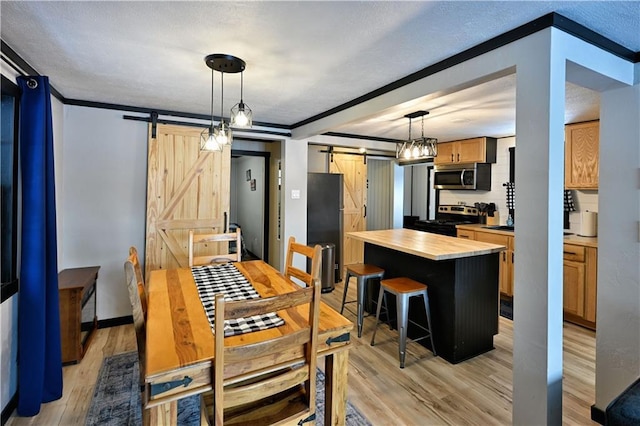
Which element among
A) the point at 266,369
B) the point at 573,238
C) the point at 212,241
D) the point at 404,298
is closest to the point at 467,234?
the point at 573,238

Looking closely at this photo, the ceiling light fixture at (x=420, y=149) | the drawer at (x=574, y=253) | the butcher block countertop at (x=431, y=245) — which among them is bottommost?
the drawer at (x=574, y=253)

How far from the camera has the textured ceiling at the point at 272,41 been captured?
1568 millimetres

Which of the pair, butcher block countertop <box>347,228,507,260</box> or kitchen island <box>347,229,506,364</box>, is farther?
kitchen island <box>347,229,506,364</box>

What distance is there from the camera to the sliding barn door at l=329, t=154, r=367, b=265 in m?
5.62

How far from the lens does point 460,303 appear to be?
2725 mm

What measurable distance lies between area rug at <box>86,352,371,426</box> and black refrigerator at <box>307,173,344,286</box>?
2492mm

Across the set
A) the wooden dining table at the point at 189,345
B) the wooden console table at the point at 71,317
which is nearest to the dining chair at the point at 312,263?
the wooden dining table at the point at 189,345

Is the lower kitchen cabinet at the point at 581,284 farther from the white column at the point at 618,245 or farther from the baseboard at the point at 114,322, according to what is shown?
the baseboard at the point at 114,322

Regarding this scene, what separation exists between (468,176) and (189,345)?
4.61m

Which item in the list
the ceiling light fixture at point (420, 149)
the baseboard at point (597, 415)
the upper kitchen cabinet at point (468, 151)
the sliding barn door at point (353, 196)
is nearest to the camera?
the baseboard at point (597, 415)

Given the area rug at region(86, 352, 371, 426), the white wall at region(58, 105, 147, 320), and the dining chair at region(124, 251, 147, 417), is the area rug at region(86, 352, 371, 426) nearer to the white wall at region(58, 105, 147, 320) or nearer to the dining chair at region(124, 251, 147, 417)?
the dining chair at region(124, 251, 147, 417)

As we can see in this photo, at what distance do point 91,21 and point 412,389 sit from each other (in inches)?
116

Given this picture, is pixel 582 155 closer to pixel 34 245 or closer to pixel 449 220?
pixel 449 220

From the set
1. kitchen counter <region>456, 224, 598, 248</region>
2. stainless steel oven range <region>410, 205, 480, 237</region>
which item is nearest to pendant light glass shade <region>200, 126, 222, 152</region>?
kitchen counter <region>456, 224, 598, 248</region>
